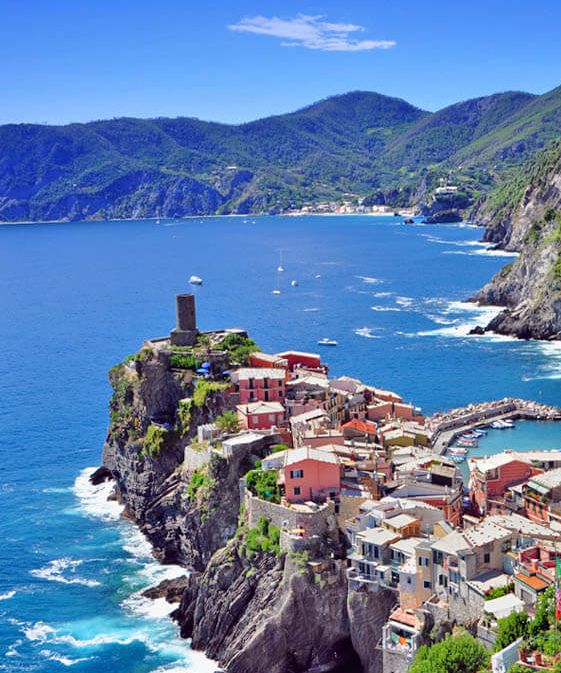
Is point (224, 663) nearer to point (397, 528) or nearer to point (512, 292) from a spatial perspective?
point (397, 528)

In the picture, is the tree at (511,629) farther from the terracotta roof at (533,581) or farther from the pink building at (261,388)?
the pink building at (261,388)

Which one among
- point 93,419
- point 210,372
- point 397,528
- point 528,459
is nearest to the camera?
point 397,528

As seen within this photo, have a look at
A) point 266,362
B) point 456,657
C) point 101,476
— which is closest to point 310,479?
point 456,657

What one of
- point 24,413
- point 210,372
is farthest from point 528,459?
point 24,413

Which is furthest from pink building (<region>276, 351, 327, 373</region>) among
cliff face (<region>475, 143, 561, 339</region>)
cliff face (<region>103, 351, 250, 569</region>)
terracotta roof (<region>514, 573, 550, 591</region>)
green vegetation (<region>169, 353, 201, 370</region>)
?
cliff face (<region>475, 143, 561, 339</region>)

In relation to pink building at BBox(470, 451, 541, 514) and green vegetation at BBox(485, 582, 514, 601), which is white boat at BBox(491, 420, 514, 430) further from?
green vegetation at BBox(485, 582, 514, 601)

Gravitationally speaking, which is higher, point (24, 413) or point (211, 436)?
point (211, 436)
